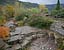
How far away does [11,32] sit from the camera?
24.4 ft

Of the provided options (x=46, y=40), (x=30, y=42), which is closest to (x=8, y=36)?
(x=30, y=42)

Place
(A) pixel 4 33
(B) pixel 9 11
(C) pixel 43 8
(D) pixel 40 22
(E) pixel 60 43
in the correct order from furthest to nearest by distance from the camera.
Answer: (C) pixel 43 8, (B) pixel 9 11, (D) pixel 40 22, (A) pixel 4 33, (E) pixel 60 43

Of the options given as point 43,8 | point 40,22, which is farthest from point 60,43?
point 43,8

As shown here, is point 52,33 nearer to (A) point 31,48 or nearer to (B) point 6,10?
(A) point 31,48

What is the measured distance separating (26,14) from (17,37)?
10.8 feet

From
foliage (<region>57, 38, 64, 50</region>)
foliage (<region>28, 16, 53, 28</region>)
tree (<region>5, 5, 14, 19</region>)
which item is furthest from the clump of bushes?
tree (<region>5, 5, 14, 19</region>)

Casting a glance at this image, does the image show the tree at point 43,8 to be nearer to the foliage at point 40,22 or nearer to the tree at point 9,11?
the tree at point 9,11

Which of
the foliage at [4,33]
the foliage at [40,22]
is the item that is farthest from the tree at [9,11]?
the foliage at [4,33]

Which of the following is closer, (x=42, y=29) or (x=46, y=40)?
(x=46, y=40)

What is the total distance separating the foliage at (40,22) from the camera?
8.02 m

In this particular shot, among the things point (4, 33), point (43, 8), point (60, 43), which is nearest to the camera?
point (60, 43)

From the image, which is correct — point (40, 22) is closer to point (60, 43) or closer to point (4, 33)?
point (4, 33)

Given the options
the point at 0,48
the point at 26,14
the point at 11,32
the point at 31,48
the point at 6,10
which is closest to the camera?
the point at 0,48

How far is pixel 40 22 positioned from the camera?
8.16 metres
